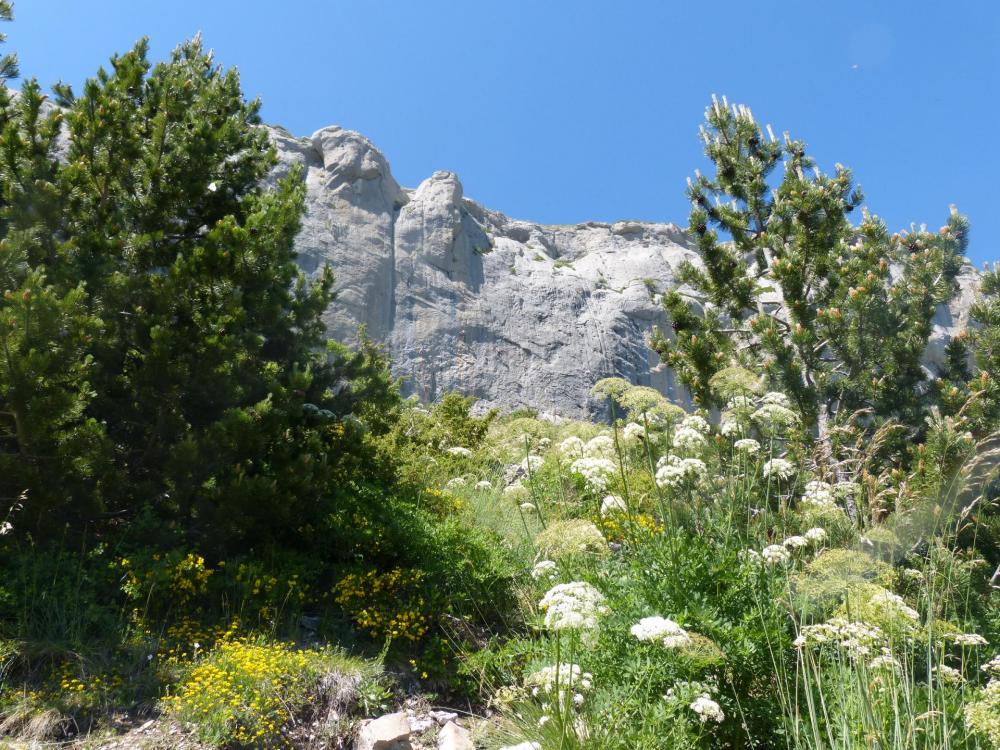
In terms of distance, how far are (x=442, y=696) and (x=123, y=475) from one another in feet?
10.6

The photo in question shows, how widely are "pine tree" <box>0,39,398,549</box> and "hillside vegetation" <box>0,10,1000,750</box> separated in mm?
31

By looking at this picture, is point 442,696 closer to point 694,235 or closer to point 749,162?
point 694,235

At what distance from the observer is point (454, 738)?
15.3ft

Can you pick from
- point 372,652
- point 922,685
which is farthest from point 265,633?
point 922,685

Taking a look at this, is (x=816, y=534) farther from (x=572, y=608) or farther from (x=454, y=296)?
(x=454, y=296)

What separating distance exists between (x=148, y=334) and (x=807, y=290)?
669 cm

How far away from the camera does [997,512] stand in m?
5.60

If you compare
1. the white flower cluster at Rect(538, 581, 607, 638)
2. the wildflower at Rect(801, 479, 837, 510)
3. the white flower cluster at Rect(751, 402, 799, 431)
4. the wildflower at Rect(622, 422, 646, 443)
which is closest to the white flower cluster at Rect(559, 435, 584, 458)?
the wildflower at Rect(622, 422, 646, 443)

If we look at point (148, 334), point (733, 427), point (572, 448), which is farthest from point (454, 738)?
point (148, 334)

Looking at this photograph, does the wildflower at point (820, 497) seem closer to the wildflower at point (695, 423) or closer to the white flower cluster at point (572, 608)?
the wildflower at point (695, 423)

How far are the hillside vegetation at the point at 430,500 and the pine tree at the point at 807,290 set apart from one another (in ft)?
0.14

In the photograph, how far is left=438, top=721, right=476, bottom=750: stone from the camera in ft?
15.1

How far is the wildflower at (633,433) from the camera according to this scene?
18.1 ft

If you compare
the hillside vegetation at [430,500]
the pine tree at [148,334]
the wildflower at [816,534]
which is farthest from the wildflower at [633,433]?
the pine tree at [148,334]
